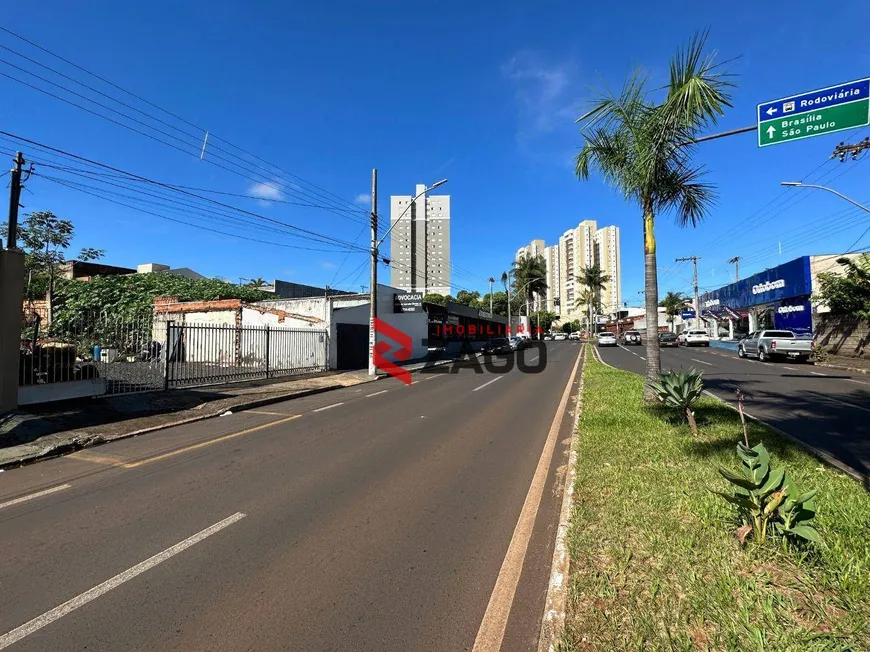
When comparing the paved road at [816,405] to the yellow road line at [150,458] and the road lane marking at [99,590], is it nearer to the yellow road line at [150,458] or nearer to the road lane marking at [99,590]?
the road lane marking at [99,590]

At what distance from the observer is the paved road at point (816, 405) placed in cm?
637

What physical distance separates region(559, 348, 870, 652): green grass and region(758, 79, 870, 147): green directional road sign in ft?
19.0

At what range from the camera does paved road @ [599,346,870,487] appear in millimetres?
6370

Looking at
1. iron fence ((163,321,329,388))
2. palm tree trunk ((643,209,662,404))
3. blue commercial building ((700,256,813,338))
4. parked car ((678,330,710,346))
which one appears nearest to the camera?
palm tree trunk ((643,209,662,404))

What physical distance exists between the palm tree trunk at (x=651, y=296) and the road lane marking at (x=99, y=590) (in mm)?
8335

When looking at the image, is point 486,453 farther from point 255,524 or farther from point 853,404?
point 853,404

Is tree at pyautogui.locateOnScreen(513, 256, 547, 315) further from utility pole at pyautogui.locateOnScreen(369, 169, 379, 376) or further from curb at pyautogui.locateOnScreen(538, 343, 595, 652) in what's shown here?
curb at pyautogui.locateOnScreen(538, 343, 595, 652)

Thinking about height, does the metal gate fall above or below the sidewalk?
above

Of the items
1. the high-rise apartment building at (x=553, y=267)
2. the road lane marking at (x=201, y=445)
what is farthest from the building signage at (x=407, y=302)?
the high-rise apartment building at (x=553, y=267)

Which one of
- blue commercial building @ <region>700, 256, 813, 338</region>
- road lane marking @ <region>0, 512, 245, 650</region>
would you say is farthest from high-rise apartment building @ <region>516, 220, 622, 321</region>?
road lane marking @ <region>0, 512, 245, 650</region>

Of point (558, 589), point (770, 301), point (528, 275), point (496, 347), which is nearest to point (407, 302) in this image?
point (496, 347)

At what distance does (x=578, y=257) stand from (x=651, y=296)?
Answer: 10541cm

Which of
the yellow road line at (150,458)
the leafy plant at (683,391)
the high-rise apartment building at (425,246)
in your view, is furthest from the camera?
the high-rise apartment building at (425,246)

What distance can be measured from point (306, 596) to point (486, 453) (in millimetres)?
3948
